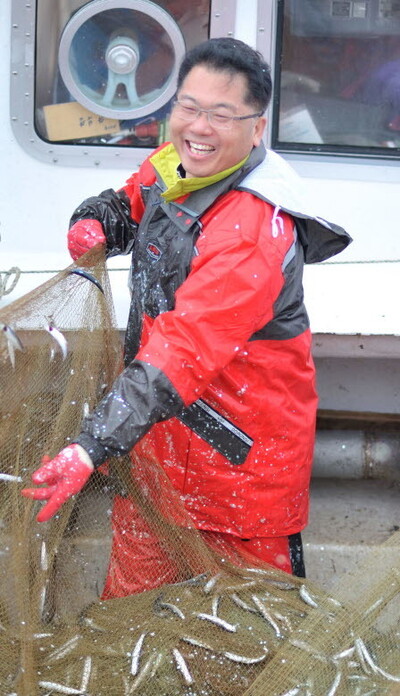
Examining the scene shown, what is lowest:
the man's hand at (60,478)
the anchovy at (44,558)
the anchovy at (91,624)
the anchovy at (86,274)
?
the anchovy at (91,624)

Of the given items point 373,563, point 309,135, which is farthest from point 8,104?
point 373,563

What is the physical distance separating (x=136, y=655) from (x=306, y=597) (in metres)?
0.53

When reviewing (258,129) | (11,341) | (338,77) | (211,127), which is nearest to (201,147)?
(211,127)

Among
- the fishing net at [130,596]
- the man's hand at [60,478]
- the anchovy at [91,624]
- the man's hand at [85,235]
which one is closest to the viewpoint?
the man's hand at [60,478]

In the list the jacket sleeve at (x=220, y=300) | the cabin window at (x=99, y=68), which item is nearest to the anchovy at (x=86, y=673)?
the jacket sleeve at (x=220, y=300)

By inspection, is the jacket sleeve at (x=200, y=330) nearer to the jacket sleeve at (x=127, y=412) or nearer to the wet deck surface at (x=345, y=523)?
the jacket sleeve at (x=127, y=412)

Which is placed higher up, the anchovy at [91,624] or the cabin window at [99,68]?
the cabin window at [99,68]

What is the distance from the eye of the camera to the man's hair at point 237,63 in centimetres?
270

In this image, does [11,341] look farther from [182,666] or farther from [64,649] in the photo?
[182,666]

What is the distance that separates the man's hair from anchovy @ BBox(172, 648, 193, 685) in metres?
1.58

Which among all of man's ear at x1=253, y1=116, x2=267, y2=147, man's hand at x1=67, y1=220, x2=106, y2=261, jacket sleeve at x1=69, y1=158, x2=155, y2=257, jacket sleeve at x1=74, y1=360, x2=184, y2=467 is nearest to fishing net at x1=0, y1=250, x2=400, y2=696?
man's hand at x1=67, y1=220, x2=106, y2=261

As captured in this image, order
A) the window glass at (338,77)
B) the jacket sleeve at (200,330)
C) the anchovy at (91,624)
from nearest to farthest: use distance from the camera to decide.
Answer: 1. the jacket sleeve at (200,330)
2. the anchovy at (91,624)
3. the window glass at (338,77)

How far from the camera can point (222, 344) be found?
8.21 feet

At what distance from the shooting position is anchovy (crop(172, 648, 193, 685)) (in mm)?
2699
